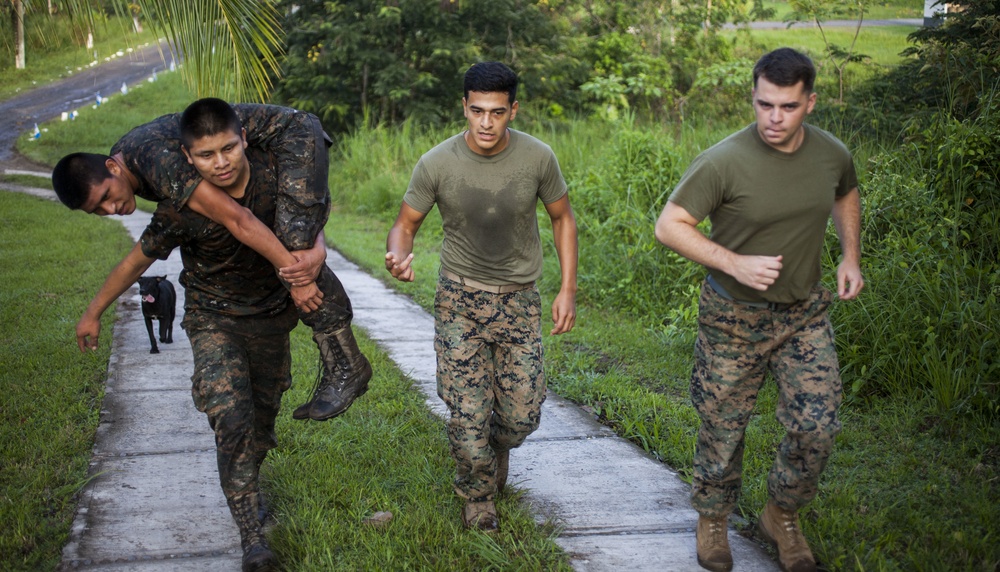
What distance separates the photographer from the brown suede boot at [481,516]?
12.7ft

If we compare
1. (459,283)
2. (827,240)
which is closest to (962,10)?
(827,240)

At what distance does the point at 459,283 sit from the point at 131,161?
54.8 inches

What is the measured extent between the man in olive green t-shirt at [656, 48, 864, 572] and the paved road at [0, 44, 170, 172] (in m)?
18.2

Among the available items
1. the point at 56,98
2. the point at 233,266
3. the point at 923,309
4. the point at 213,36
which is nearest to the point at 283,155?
the point at 233,266

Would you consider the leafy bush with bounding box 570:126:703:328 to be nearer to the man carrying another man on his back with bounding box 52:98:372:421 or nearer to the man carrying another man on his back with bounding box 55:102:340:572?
the man carrying another man on his back with bounding box 52:98:372:421

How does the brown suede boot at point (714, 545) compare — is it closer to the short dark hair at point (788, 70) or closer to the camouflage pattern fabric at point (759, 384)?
the camouflage pattern fabric at point (759, 384)

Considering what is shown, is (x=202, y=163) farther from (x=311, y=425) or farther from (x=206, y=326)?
(x=311, y=425)

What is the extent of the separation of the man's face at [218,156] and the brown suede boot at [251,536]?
4.15 feet

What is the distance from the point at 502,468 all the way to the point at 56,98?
2790 cm

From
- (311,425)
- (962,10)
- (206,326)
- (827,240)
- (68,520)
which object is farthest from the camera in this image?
(962,10)

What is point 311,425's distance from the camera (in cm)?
520

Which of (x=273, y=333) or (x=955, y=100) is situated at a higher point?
(x=955, y=100)

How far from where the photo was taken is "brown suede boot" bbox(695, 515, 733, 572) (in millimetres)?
3504

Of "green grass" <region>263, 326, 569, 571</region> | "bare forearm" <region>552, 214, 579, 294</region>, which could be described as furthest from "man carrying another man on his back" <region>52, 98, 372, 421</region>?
"bare forearm" <region>552, 214, 579, 294</region>
